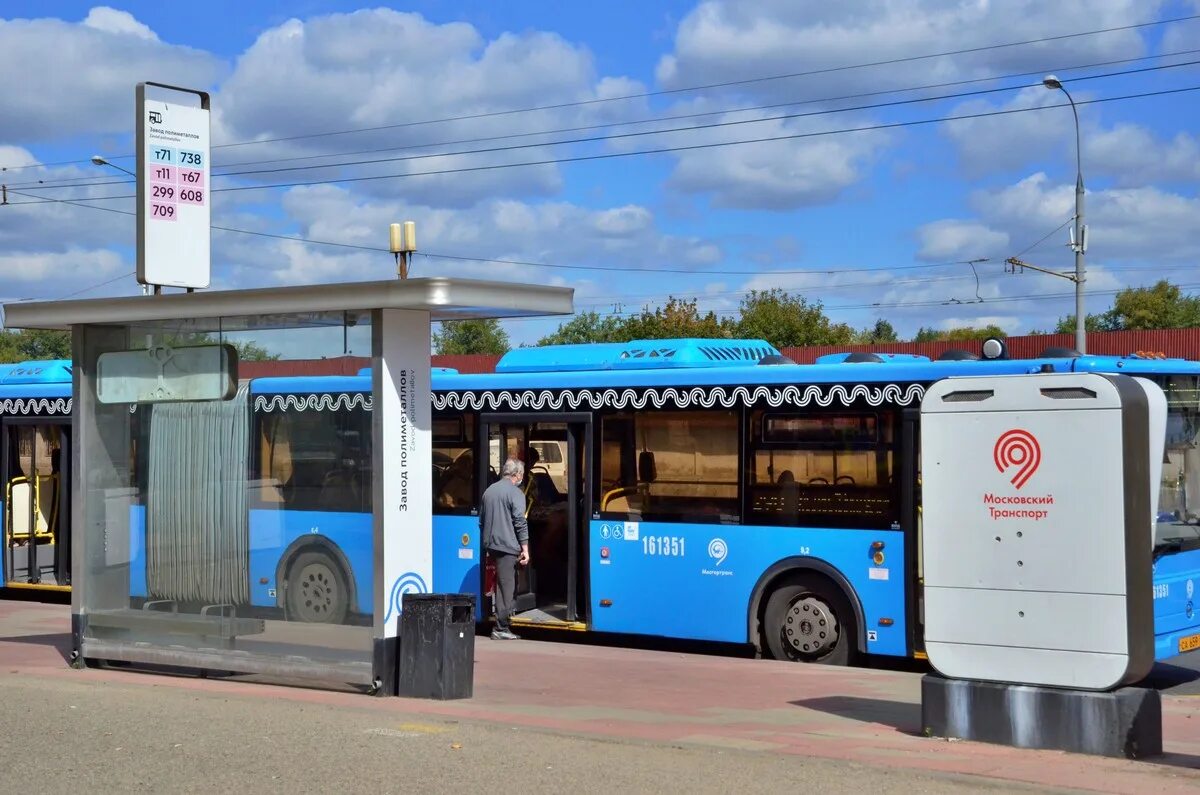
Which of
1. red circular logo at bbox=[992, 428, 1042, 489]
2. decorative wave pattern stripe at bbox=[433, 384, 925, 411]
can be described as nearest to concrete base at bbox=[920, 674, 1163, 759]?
red circular logo at bbox=[992, 428, 1042, 489]

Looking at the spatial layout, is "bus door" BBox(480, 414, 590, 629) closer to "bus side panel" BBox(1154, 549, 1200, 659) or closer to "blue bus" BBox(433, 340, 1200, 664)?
"blue bus" BBox(433, 340, 1200, 664)

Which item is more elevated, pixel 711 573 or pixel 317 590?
pixel 317 590

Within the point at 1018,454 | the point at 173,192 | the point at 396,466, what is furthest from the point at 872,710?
the point at 173,192

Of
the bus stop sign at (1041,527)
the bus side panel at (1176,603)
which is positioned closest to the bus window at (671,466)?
the bus side panel at (1176,603)

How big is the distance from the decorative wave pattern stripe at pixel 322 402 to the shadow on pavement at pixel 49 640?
14.1 feet

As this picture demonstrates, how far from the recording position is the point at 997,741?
29.0ft

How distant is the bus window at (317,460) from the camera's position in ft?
36.5

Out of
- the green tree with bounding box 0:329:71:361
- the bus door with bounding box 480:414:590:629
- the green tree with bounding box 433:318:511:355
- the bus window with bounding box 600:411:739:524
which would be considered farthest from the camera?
the green tree with bounding box 0:329:71:361

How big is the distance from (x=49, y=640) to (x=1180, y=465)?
11.0 meters

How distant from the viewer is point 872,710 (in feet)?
34.4

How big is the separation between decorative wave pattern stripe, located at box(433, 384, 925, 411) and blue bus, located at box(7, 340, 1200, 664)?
2 centimetres

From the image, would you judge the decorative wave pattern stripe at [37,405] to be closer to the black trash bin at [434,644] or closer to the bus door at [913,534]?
the black trash bin at [434,644]

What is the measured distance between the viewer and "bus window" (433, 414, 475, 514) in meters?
15.7

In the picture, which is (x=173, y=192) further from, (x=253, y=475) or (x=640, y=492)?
(x=640, y=492)
